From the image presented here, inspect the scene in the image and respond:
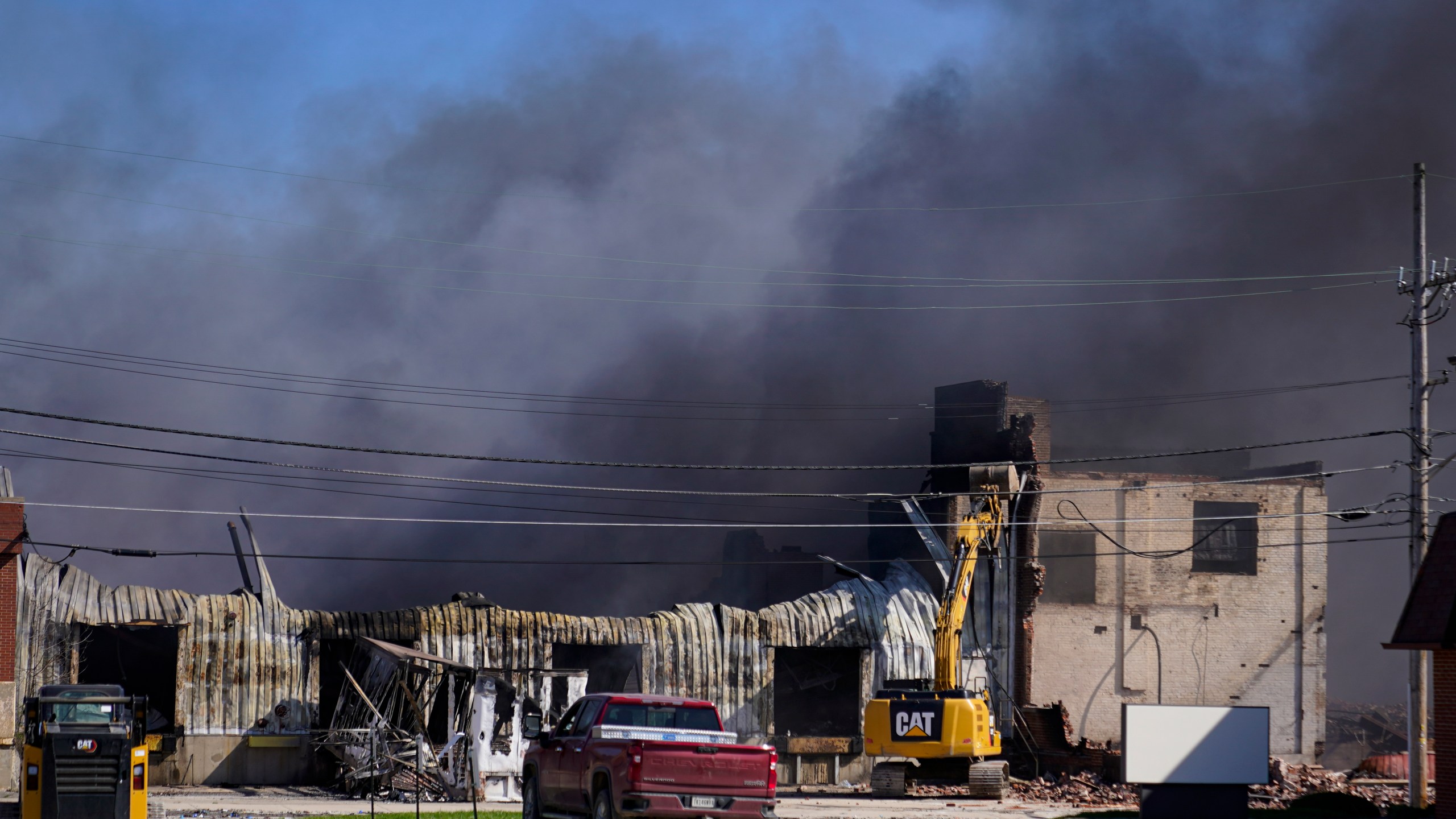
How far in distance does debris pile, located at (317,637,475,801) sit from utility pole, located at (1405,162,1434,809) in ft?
59.4

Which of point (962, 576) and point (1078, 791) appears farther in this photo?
point (962, 576)

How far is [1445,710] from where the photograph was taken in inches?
862

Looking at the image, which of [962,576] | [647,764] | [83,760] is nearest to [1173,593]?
[962,576]

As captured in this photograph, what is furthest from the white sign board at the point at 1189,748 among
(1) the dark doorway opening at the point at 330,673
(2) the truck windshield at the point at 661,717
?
(1) the dark doorway opening at the point at 330,673

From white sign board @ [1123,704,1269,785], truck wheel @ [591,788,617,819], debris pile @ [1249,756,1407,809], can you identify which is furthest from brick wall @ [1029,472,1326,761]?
truck wheel @ [591,788,617,819]

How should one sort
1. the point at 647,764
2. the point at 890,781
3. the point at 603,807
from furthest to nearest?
1. the point at 890,781
2. the point at 603,807
3. the point at 647,764

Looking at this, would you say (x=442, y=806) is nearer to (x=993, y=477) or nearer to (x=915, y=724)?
(x=915, y=724)

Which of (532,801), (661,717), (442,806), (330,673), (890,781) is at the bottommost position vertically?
(890,781)

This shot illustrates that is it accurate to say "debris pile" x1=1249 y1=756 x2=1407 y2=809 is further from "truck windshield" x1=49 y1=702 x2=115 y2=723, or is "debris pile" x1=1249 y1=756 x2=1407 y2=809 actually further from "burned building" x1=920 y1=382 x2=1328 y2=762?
"truck windshield" x1=49 y1=702 x2=115 y2=723

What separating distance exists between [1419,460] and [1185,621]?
19044 millimetres

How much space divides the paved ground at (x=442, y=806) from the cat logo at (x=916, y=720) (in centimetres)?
132

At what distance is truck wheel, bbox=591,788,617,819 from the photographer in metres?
15.1

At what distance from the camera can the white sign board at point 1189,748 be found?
1941cm

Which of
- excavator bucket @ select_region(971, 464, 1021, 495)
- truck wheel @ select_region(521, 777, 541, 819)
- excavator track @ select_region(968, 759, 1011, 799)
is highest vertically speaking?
excavator bucket @ select_region(971, 464, 1021, 495)
